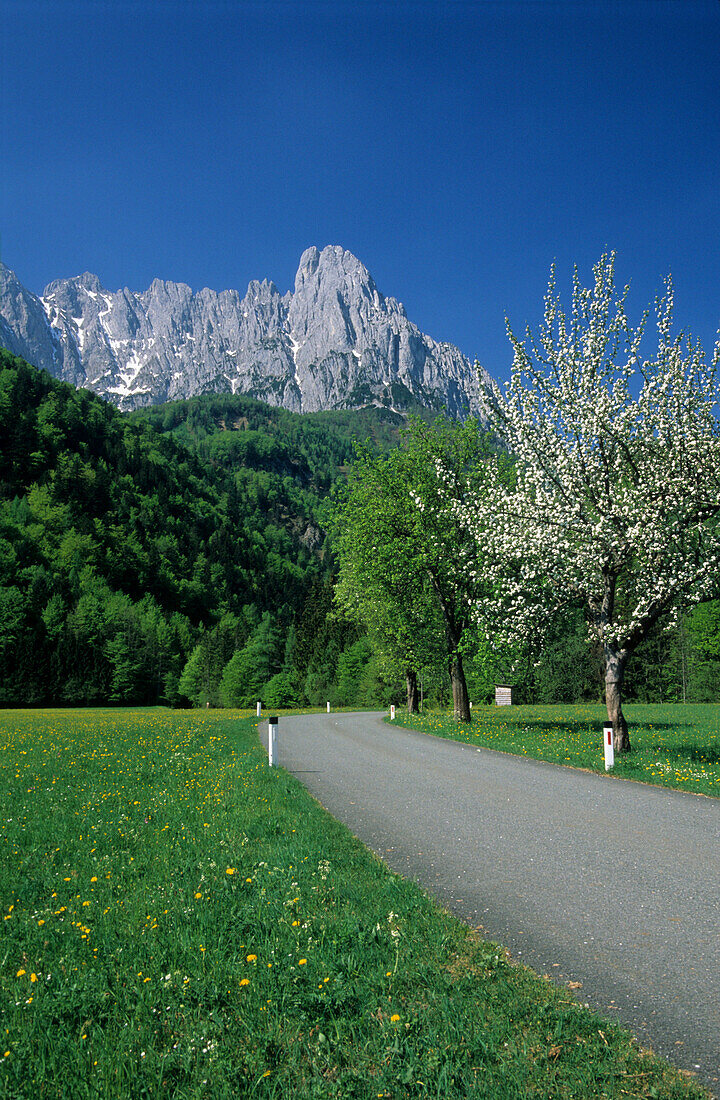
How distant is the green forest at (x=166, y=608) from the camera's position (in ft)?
243

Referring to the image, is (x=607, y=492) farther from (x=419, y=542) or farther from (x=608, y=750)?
(x=419, y=542)

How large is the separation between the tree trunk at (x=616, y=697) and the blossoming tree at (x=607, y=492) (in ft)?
0.11

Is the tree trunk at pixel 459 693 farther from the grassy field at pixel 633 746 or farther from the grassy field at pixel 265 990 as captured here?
the grassy field at pixel 265 990

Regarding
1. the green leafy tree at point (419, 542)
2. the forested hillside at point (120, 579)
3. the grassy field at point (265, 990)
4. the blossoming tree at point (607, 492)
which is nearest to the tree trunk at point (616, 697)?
the blossoming tree at point (607, 492)

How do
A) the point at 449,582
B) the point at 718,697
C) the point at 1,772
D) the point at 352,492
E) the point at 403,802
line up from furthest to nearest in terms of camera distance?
1. the point at 718,697
2. the point at 352,492
3. the point at 449,582
4. the point at 1,772
5. the point at 403,802

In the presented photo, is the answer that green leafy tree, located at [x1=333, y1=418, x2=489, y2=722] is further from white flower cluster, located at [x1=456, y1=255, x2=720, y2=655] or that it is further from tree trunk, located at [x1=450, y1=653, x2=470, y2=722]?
white flower cluster, located at [x1=456, y1=255, x2=720, y2=655]

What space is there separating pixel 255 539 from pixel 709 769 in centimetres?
18801

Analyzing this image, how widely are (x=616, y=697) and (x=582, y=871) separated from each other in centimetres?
1180

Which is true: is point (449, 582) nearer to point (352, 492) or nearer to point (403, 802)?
point (352, 492)

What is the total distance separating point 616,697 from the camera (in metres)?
18.4

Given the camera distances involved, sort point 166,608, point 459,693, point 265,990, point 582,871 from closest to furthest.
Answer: point 265,990 < point 582,871 < point 459,693 < point 166,608

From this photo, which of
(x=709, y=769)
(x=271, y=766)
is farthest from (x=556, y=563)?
(x=271, y=766)

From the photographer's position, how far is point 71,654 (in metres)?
92.2

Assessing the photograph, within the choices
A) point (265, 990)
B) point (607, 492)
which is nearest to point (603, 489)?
point (607, 492)
